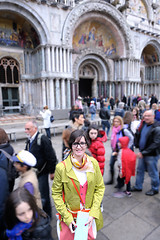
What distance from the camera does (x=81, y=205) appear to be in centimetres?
182

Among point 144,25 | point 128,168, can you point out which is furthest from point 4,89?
point 144,25

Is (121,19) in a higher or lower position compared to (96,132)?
higher

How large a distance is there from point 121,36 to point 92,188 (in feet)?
59.6

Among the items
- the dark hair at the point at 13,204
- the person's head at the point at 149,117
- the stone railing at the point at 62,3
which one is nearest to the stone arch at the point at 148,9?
the stone railing at the point at 62,3

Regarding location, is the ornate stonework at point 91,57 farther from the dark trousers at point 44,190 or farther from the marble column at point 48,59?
the dark trousers at point 44,190

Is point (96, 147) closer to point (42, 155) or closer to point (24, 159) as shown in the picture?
point (42, 155)

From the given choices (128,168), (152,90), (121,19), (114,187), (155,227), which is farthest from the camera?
(152,90)

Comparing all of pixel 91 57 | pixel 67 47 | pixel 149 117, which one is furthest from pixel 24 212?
pixel 91 57

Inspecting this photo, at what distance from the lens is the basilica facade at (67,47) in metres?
12.6

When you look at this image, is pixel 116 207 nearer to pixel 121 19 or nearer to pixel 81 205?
pixel 81 205

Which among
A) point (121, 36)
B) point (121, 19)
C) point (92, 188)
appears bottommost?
point (92, 188)

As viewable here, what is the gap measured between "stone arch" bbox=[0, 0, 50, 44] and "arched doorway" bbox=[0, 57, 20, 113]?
3526 mm

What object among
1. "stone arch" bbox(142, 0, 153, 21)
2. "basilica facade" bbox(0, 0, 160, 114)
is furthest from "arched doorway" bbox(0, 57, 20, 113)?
"stone arch" bbox(142, 0, 153, 21)

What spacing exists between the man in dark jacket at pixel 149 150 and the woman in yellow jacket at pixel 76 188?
1.88 metres
